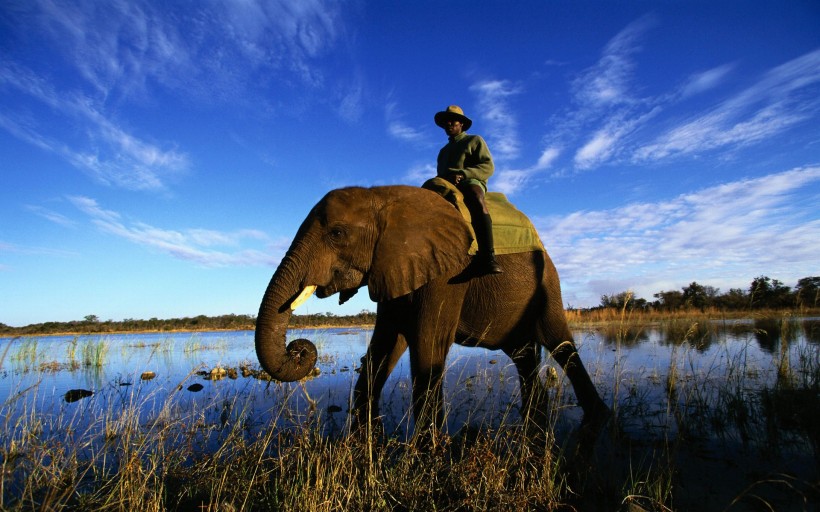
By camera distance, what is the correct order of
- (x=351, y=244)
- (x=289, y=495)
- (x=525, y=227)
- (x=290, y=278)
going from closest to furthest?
1. (x=289, y=495)
2. (x=290, y=278)
3. (x=351, y=244)
4. (x=525, y=227)

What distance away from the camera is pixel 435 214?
15.3 ft

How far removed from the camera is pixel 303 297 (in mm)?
4203

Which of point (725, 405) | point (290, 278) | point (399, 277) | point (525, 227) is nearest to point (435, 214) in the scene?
point (399, 277)

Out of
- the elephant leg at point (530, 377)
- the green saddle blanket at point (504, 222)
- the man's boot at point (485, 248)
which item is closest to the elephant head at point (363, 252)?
the man's boot at point (485, 248)

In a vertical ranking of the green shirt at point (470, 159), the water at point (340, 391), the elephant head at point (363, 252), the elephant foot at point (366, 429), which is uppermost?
the green shirt at point (470, 159)

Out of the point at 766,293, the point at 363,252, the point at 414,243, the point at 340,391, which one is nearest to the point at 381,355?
the point at 363,252

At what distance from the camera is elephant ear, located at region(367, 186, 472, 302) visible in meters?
4.39

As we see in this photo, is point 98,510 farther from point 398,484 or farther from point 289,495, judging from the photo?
point 398,484

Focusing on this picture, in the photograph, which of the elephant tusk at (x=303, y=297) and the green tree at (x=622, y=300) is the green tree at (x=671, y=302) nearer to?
the green tree at (x=622, y=300)

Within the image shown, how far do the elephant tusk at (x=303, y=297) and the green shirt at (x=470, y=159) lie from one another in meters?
2.35

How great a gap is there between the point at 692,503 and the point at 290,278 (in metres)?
3.88

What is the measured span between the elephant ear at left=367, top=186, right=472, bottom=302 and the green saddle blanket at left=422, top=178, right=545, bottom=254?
27 centimetres

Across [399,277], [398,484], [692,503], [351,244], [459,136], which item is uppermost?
[459,136]

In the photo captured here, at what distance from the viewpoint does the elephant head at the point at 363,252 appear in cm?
407
